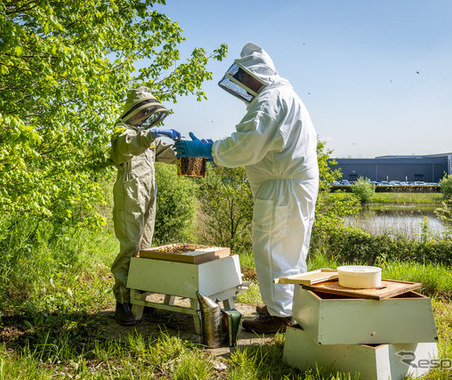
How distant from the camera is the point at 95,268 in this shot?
488 centimetres

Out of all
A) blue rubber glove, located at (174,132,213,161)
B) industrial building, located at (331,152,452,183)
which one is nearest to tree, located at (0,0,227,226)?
blue rubber glove, located at (174,132,213,161)

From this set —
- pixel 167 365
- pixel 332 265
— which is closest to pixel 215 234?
pixel 332 265

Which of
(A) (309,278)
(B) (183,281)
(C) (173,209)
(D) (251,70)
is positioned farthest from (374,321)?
(C) (173,209)

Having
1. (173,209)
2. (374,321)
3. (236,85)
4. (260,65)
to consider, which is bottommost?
(374,321)

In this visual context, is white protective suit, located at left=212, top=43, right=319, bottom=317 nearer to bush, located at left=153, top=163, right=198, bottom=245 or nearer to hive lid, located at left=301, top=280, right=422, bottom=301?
hive lid, located at left=301, top=280, right=422, bottom=301

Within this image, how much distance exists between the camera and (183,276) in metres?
3.02

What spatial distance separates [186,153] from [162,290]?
1161 mm

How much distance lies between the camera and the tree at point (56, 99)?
301 centimetres

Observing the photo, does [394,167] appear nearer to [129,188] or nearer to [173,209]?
[173,209]

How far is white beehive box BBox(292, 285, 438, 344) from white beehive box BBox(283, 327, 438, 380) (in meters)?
0.07

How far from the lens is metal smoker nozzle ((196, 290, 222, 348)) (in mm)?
2830

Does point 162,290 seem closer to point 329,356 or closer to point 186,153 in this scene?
point 186,153

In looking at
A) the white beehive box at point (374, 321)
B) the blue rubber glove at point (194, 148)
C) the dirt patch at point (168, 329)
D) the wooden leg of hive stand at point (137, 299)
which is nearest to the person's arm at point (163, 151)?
the blue rubber glove at point (194, 148)

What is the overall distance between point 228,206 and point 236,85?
4.54 meters
